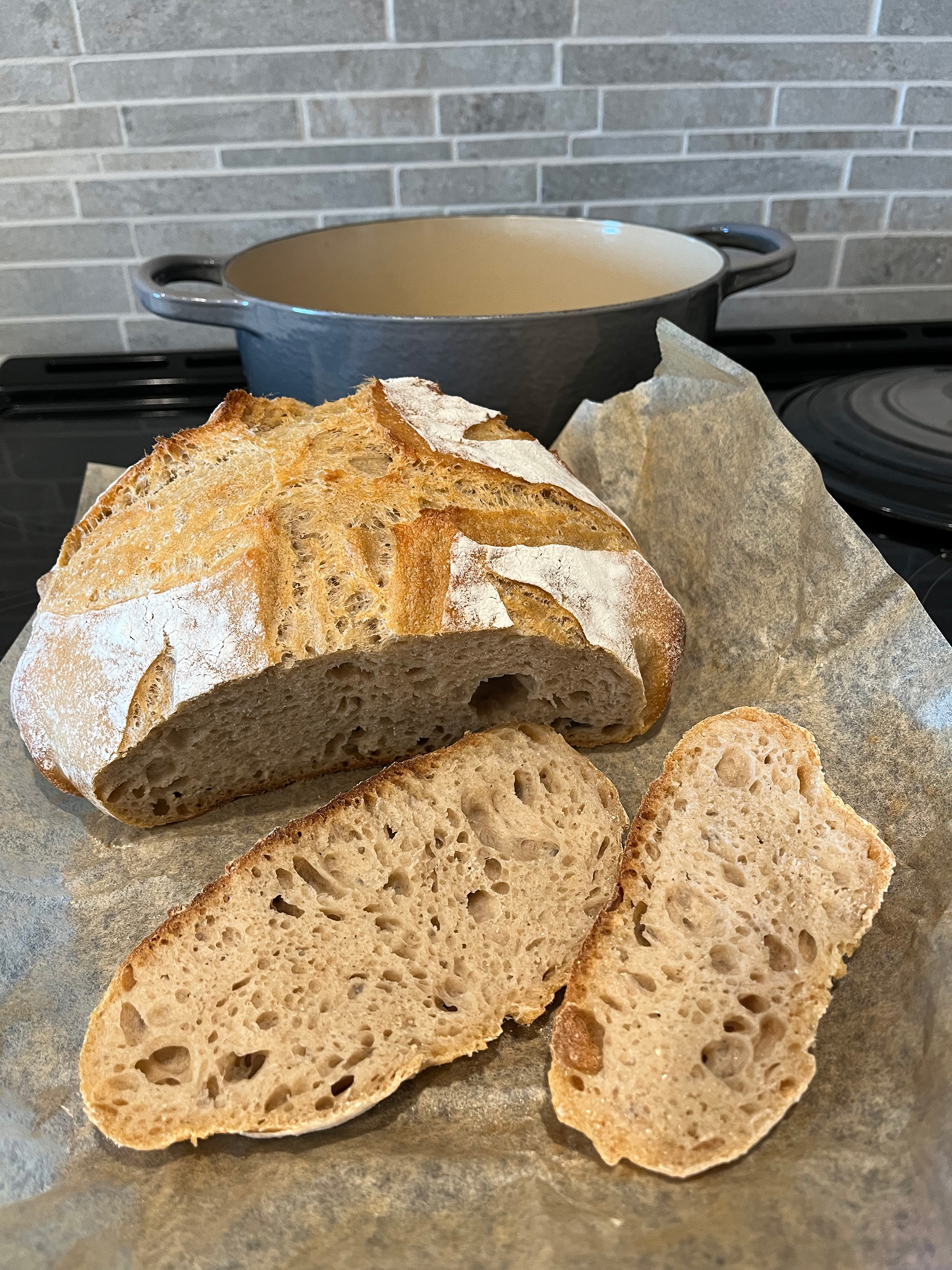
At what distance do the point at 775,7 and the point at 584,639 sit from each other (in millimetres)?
1802

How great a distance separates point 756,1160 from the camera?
3.18 ft

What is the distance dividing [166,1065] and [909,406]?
1.87 m

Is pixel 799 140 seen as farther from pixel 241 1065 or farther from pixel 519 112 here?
pixel 241 1065

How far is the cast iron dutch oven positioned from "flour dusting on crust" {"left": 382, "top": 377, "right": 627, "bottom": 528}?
0.22 ft

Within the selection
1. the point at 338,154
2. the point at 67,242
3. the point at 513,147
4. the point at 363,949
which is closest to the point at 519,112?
the point at 513,147

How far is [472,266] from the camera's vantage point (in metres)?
2.20

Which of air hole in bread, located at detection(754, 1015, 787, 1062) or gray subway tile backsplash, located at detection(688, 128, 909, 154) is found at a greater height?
gray subway tile backsplash, located at detection(688, 128, 909, 154)

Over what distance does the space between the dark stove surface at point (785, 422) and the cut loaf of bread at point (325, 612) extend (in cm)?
46

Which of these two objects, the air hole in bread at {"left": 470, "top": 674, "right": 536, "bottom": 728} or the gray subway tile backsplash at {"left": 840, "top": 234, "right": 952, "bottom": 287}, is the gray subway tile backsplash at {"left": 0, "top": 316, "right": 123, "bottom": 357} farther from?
the gray subway tile backsplash at {"left": 840, "top": 234, "right": 952, "bottom": 287}

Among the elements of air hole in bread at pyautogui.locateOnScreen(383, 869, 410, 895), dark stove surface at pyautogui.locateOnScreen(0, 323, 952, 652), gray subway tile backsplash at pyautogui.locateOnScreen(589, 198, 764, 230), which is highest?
gray subway tile backsplash at pyautogui.locateOnScreen(589, 198, 764, 230)

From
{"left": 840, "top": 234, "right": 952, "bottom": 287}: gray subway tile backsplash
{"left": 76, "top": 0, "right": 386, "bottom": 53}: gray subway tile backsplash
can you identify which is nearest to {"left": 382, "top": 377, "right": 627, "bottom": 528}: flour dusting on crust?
{"left": 76, "top": 0, "right": 386, "bottom": 53}: gray subway tile backsplash

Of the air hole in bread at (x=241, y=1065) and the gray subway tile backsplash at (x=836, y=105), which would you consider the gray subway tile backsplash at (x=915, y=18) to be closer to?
the gray subway tile backsplash at (x=836, y=105)

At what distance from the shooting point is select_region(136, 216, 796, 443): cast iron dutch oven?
65.8 inches

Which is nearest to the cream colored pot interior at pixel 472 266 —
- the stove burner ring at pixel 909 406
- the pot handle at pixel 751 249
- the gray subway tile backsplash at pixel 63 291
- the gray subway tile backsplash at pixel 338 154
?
the pot handle at pixel 751 249
